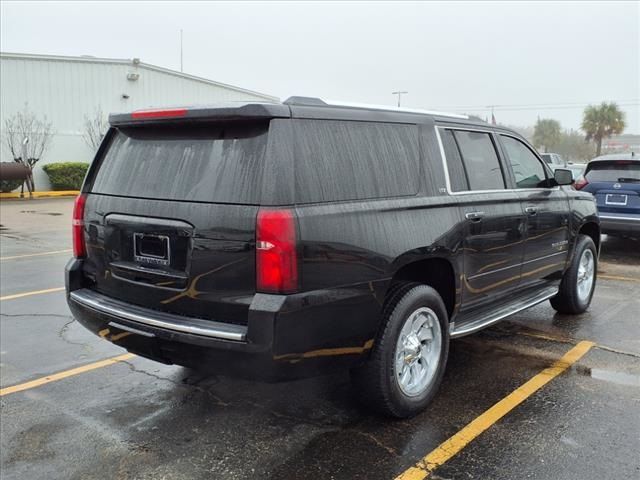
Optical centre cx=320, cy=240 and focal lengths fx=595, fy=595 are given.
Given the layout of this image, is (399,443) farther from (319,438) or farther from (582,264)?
(582,264)

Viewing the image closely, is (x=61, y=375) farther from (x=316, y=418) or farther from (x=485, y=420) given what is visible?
(x=485, y=420)

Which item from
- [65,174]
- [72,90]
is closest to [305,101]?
[65,174]

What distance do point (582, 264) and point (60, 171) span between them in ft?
76.2

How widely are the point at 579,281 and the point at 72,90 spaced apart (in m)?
24.6

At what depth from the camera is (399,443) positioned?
133 inches

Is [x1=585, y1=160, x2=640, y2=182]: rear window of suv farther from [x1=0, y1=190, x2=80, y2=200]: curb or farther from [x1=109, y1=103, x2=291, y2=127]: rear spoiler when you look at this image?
[x1=0, y1=190, x2=80, y2=200]: curb

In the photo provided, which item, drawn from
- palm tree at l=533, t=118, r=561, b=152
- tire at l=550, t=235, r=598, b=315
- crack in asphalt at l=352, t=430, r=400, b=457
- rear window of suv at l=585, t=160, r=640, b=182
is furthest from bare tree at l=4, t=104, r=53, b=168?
palm tree at l=533, t=118, r=561, b=152

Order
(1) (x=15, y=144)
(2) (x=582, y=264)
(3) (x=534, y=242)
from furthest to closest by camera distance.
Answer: (1) (x=15, y=144)
(2) (x=582, y=264)
(3) (x=534, y=242)

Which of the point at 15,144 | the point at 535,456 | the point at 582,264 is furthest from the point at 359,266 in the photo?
the point at 15,144

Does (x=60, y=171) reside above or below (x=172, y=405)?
above

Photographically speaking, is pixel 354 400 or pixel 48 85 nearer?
pixel 354 400

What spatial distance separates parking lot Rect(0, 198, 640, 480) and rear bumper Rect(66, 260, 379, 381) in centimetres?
51

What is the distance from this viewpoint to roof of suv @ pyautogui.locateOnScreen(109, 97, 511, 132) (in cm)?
303

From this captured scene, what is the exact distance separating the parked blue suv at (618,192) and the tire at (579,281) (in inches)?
135
